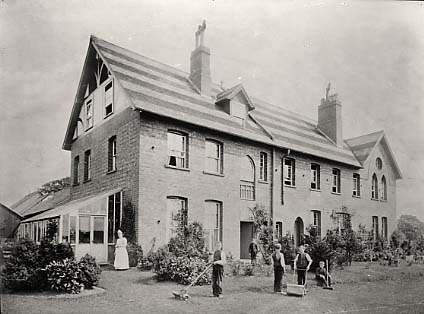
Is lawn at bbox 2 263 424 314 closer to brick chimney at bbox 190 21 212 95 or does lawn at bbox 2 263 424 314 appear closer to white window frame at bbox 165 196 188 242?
white window frame at bbox 165 196 188 242

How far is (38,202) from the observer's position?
30.8ft

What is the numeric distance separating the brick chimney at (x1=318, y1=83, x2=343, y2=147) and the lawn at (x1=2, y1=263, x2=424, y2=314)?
172 inches

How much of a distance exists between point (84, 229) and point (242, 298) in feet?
15.7

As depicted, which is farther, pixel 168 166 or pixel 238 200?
pixel 238 200

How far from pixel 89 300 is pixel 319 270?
592cm

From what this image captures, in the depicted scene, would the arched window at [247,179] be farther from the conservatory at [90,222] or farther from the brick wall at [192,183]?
the conservatory at [90,222]

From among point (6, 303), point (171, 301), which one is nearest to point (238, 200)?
point (171, 301)

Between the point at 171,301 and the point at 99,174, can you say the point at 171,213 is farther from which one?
the point at 171,301

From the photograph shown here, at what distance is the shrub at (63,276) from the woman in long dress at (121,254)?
2888 mm

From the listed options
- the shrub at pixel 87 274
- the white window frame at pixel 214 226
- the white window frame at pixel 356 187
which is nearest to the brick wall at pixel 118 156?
the white window frame at pixel 214 226

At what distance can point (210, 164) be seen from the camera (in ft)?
42.4

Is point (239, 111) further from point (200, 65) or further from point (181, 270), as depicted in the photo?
point (181, 270)

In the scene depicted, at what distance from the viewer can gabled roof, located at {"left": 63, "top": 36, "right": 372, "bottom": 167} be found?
34.2ft

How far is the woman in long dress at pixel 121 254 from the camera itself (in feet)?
36.8
